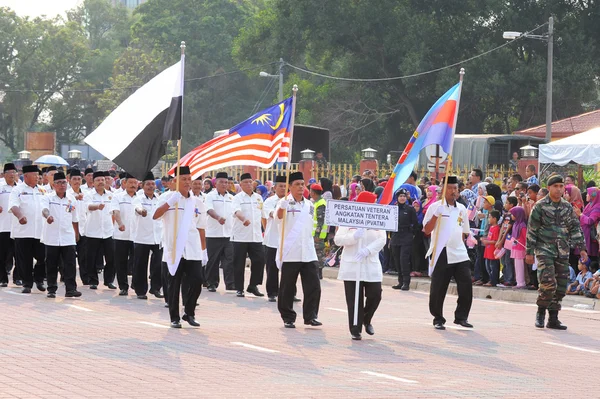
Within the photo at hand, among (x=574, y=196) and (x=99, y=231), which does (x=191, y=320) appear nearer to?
(x=99, y=231)

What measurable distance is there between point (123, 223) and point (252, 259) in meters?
2.23

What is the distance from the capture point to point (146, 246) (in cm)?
1802

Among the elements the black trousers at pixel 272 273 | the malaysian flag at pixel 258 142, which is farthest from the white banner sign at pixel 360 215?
the black trousers at pixel 272 273

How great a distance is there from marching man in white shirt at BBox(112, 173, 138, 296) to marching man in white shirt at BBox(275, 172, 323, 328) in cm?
493

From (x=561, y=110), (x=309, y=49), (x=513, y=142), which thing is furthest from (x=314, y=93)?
(x=513, y=142)

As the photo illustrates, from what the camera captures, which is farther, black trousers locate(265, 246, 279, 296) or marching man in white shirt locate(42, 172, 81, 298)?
black trousers locate(265, 246, 279, 296)

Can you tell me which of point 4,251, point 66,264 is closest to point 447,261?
point 66,264

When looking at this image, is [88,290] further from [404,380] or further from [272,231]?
[404,380]

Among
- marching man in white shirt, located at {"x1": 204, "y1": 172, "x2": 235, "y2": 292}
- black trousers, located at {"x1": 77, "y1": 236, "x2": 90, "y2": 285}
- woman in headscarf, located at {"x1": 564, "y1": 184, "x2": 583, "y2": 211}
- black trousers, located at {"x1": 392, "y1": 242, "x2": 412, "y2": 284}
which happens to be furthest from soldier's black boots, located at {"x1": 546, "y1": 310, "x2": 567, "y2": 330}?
black trousers, located at {"x1": 77, "y1": 236, "x2": 90, "y2": 285}

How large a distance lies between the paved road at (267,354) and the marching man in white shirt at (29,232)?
5.38 ft

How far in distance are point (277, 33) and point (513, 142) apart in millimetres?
21523

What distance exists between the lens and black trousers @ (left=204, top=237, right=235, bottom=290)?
19391 mm

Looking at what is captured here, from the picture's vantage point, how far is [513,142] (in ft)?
126

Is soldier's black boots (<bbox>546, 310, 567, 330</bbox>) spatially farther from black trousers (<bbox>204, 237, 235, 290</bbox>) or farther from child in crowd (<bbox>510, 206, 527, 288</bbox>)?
black trousers (<bbox>204, 237, 235, 290</bbox>)
